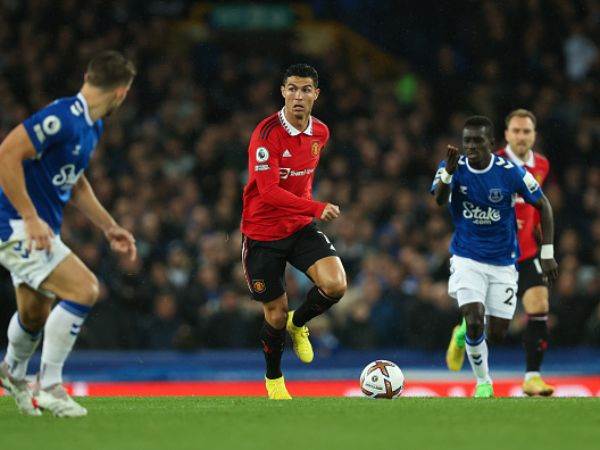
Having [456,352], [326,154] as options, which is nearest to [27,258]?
[456,352]

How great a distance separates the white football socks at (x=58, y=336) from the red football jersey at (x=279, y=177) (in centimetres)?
225

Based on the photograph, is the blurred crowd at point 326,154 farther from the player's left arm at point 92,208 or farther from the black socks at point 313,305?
the player's left arm at point 92,208

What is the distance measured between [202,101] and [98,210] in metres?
10.9

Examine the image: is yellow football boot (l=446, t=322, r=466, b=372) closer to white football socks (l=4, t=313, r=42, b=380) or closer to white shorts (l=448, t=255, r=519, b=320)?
white shorts (l=448, t=255, r=519, b=320)

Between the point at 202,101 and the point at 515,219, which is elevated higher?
the point at 202,101

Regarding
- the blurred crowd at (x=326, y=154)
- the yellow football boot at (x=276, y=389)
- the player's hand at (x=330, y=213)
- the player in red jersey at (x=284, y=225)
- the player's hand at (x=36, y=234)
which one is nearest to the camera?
the player's hand at (x=36, y=234)

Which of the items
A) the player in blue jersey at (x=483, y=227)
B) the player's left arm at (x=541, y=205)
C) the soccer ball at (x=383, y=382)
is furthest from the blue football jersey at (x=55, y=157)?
the player's left arm at (x=541, y=205)

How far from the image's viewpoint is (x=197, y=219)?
15.1 m

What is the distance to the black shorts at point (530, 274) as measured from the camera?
10406 mm

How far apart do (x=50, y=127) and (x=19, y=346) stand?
1.34 metres

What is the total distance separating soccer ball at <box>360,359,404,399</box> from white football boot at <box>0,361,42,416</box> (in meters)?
2.74

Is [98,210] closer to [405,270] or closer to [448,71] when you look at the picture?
[405,270]

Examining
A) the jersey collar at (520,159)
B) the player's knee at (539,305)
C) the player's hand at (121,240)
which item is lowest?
the player's hand at (121,240)

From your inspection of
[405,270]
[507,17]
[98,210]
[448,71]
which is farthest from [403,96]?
[98,210]
